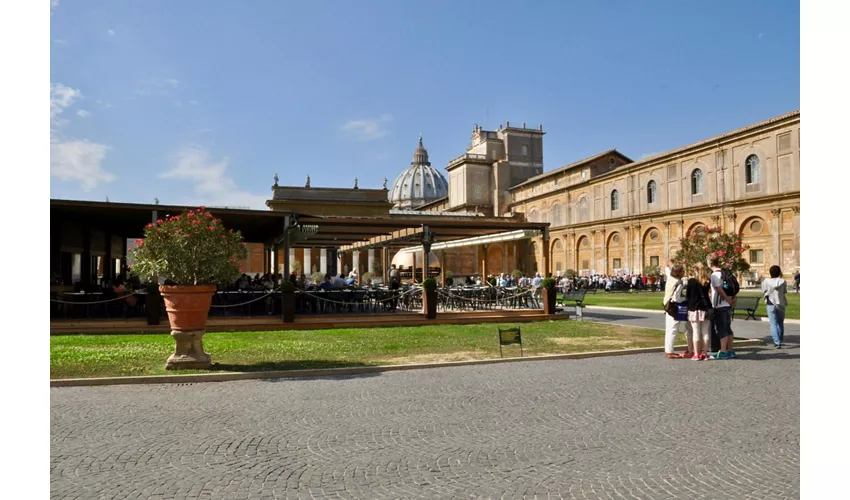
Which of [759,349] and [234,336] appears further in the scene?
[234,336]

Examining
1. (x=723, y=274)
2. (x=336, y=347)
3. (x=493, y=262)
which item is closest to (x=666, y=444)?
(x=723, y=274)

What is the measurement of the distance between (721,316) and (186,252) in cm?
890

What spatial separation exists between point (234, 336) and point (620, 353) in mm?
8217

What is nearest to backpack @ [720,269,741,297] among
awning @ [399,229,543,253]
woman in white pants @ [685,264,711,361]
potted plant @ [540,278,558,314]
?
woman in white pants @ [685,264,711,361]

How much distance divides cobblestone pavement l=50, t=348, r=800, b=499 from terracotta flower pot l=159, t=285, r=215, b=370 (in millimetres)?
1006

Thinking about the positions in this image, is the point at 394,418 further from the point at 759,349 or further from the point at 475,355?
the point at 759,349

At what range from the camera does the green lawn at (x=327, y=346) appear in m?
9.46

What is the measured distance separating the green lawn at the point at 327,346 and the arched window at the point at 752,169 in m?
35.9

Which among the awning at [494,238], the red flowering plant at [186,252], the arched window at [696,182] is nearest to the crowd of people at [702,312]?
the red flowering plant at [186,252]

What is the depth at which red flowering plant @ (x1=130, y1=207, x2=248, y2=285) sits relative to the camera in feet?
30.0

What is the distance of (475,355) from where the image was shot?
34.6 feet

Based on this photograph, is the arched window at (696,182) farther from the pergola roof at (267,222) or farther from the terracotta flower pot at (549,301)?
the terracotta flower pot at (549,301)

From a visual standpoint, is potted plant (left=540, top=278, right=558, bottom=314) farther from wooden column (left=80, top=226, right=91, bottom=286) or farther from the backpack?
wooden column (left=80, top=226, right=91, bottom=286)

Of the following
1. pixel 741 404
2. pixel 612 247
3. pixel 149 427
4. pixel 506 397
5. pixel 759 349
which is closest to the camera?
pixel 149 427
